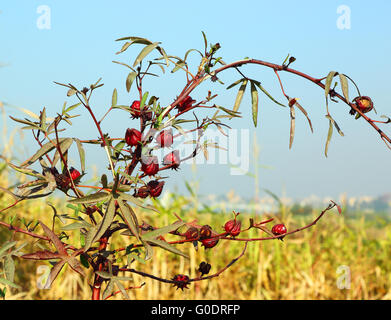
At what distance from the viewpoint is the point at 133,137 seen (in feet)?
3.94

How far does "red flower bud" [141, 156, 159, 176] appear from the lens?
3.93 feet

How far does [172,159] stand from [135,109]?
0.17 metres

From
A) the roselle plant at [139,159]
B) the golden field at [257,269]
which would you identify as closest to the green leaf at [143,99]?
the roselle plant at [139,159]

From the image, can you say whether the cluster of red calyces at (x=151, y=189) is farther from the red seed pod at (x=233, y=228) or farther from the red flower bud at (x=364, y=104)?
the red flower bud at (x=364, y=104)

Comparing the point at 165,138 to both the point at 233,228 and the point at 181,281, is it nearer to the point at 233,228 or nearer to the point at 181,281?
the point at 233,228

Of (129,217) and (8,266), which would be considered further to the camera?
(8,266)

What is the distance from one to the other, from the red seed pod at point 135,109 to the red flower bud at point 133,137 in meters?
0.08

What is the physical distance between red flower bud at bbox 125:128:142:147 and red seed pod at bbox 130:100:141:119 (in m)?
0.08

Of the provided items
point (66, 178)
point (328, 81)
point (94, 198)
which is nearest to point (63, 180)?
point (66, 178)

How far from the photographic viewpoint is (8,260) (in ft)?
4.08

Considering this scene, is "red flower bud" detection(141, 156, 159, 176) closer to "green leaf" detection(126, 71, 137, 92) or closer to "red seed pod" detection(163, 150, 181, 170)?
"red seed pod" detection(163, 150, 181, 170)

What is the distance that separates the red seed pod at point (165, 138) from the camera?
3.94ft
